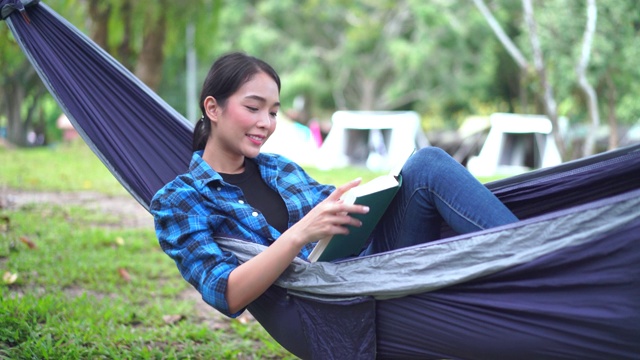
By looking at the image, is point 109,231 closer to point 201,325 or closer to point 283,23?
point 201,325

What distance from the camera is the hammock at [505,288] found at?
1.59m

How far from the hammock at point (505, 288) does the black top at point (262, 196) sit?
0.71ft

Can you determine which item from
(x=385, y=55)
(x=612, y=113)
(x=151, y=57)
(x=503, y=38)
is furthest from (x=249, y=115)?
(x=385, y=55)

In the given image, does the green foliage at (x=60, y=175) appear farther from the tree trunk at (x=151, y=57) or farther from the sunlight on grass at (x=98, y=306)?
the sunlight on grass at (x=98, y=306)

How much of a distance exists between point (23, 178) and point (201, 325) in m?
5.26

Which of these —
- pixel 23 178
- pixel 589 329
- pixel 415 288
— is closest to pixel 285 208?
pixel 415 288

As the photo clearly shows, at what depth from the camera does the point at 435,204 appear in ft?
6.34

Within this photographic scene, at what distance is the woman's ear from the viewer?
2.08 metres

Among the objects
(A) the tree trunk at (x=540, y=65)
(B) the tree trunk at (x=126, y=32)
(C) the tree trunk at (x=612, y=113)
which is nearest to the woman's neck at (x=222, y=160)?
(B) the tree trunk at (x=126, y=32)

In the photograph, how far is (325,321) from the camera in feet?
6.04

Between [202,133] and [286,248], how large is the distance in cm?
59

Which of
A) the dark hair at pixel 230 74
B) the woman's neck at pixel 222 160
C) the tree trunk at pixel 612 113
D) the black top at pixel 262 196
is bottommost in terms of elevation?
the black top at pixel 262 196

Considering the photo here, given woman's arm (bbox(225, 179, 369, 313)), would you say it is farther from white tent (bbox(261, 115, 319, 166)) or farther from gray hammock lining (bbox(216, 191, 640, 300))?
white tent (bbox(261, 115, 319, 166))

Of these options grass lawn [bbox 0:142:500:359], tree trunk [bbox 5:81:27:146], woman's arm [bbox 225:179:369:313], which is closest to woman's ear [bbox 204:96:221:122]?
woman's arm [bbox 225:179:369:313]
